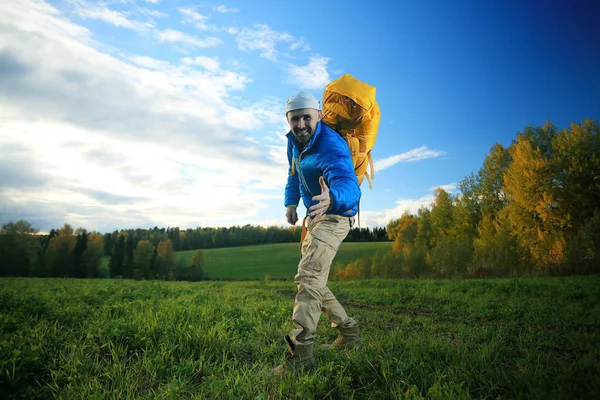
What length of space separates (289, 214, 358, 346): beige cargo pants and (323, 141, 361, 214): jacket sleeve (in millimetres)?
233

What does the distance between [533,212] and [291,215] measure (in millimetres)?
30908

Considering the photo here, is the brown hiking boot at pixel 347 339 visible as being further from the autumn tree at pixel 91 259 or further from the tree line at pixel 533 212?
the autumn tree at pixel 91 259

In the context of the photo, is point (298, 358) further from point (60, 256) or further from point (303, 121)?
point (60, 256)

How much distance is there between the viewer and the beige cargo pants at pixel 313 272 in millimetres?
3633

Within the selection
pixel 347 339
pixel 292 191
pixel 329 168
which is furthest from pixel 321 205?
pixel 347 339

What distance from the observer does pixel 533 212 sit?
28844 millimetres

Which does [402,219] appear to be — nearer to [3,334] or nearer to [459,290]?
[459,290]

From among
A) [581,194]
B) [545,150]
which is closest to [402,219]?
[545,150]

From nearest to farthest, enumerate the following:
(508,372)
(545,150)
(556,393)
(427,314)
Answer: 1. (556,393)
2. (508,372)
3. (427,314)
4. (545,150)

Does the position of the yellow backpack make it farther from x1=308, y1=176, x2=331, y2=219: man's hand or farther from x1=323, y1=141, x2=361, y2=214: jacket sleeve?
x1=308, y1=176, x2=331, y2=219: man's hand

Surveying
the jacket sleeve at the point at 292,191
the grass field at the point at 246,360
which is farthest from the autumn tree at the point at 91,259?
the jacket sleeve at the point at 292,191

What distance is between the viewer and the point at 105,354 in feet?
13.4

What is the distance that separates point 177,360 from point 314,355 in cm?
159

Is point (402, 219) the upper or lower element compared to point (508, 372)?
upper
